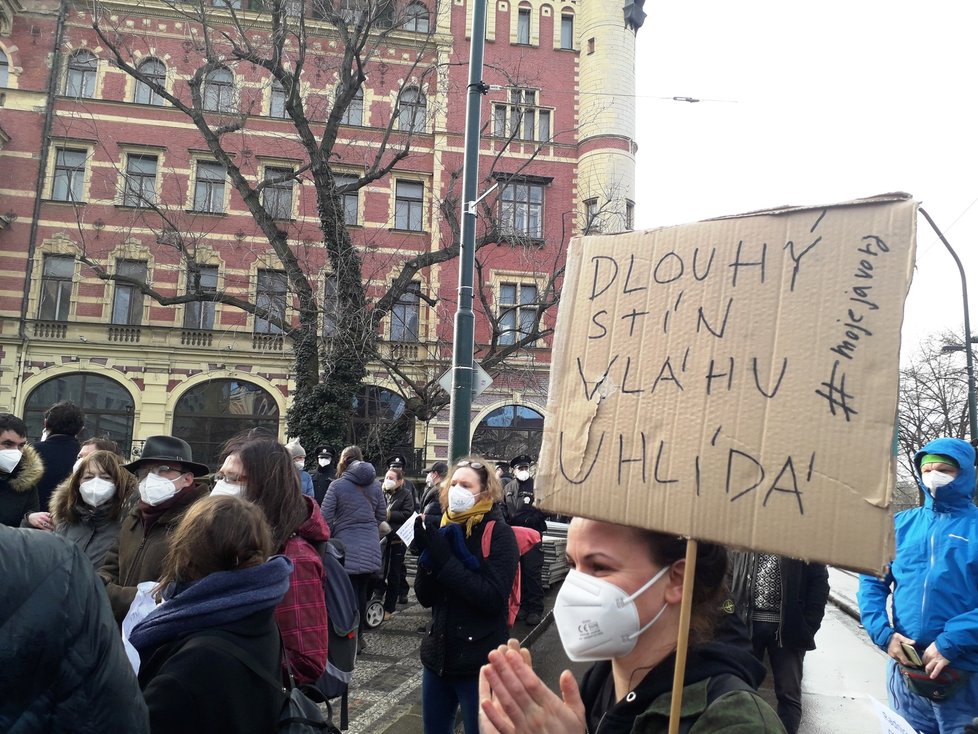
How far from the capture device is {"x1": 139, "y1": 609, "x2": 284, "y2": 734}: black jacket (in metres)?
1.95

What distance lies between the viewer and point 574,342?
1799mm

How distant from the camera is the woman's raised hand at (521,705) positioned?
1574mm

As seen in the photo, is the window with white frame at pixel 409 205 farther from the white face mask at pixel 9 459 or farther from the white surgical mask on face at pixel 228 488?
the white surgical mask on face at pixel 228 488

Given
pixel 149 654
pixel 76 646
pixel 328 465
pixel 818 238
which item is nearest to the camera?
pixel 76 646

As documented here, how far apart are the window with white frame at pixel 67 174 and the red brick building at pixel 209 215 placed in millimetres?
65

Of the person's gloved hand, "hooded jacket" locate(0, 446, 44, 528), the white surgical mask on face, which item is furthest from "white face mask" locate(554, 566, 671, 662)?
"hooded jacket" locate(0, 446, 44, 528)

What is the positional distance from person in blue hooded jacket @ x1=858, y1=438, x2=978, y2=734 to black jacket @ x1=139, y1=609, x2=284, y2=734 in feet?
8.42

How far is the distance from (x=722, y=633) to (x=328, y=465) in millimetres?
9394

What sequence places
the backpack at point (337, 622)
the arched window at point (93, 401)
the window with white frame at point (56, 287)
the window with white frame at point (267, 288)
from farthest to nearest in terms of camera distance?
the window with white frame at point (56, 287), the arched window at point (93, 401), the window with white frame at point (267, 288), the backpack at point (337, 622)

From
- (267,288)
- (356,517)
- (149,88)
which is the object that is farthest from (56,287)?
(356,517)

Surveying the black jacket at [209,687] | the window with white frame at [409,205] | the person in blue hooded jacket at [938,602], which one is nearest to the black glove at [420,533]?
the black jacket at [209,687]

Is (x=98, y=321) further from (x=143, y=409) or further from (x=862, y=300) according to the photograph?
(x=862, y=300)

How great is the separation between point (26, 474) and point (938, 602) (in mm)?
5328

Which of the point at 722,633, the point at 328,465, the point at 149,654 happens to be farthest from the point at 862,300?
the point at 328,465
